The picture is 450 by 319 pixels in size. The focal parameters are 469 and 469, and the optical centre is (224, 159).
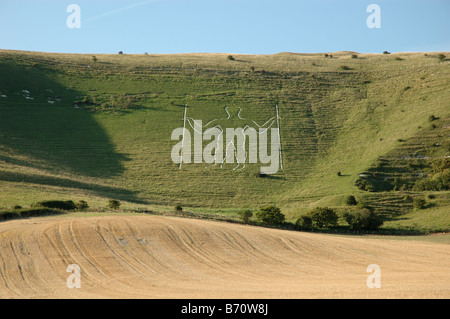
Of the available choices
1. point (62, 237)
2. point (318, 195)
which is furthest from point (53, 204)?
point (318, 195)

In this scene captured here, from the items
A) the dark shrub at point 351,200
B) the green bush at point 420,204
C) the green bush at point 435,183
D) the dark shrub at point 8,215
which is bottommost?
the dark shrub at point 8,215

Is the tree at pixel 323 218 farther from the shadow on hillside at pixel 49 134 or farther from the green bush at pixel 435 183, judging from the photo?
the shadow on hillside at pixel 49 134

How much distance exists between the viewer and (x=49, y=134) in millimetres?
80875

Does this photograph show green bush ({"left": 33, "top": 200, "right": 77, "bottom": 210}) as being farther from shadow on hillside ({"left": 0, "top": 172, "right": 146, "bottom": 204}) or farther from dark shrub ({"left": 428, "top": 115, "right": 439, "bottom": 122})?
dark shrub ({"left": 428, "top": 115, "right": 439, "bottom": 122})

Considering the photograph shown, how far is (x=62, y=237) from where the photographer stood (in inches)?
1294

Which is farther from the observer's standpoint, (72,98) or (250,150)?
(72,98)

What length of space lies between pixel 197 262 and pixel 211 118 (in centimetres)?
5692

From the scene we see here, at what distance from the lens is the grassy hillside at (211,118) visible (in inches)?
2537

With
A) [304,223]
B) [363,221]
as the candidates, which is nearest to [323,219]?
[304,223]

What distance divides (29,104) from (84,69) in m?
20.4

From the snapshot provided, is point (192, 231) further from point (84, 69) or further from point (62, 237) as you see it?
point (84, 69)

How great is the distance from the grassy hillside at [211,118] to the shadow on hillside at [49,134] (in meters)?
0.23

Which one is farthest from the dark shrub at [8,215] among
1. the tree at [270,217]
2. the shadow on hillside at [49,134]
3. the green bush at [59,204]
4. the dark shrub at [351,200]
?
the dark shrub at [351,200]

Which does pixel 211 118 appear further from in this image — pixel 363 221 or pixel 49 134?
pixel 363 221
